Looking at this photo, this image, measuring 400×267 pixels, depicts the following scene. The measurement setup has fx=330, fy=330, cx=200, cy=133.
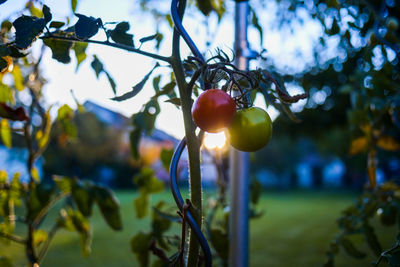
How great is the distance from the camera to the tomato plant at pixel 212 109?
435 millimetres

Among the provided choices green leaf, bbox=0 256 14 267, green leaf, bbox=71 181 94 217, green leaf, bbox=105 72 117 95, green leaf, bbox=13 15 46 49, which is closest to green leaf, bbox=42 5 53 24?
green leaf, bbox=13 15 46 49

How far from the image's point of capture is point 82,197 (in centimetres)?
94

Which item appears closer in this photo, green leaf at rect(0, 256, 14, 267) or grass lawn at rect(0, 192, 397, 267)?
green leaf at rect(0, 256, 14, 267)

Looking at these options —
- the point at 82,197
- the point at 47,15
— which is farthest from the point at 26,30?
the point at 82,197

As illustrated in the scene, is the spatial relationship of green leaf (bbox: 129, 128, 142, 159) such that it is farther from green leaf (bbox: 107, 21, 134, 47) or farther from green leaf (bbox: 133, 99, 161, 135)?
green leaf (bbox: 107, 21, 134, 47)

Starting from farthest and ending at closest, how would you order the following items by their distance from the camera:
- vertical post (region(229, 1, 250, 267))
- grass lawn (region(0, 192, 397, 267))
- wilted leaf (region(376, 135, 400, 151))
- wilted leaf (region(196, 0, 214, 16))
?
grass lawn (region(0, 192, 397, 267)) < wilted leaf (region(376, 135, 400, 151)) < vertical post (region(229, 1, 250, 267)) < wilted leaf (region(196, 0, 214, 16))

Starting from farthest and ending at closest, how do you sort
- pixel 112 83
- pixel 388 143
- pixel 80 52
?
pixel 388 143 → pixel 80 52 → pixel 112 83

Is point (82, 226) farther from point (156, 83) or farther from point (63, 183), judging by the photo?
point (156, 83)

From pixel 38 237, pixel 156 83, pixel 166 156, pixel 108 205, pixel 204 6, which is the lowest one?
pixel 38 237

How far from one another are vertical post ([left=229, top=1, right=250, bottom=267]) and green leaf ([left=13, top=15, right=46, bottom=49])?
23.8 inches

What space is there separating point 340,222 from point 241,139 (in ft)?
2.51

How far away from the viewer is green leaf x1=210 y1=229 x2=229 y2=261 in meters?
0.98

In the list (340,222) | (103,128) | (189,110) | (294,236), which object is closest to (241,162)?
(340,222)

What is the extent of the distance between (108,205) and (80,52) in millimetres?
465
